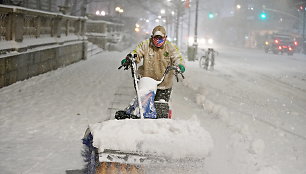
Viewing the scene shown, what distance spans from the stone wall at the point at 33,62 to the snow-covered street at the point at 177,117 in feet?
1.01

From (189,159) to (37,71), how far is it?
11.2 metres

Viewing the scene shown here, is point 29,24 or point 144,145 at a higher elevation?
point 29,24

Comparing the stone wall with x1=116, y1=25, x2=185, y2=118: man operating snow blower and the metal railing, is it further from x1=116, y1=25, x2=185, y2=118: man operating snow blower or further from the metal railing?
x1=116, y1=25, x2=185, y2=118: man operating snow blower

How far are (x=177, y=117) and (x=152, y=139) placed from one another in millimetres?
5055

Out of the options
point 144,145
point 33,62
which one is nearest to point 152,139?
point 144,145

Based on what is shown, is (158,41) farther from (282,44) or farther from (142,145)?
(282,44)

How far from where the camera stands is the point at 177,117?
8.67 metres

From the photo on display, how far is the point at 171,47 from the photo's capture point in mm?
5730

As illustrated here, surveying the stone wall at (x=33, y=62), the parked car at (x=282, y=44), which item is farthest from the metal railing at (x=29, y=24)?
the parked car at (x=282, y=44)

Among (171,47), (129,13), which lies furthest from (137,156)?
(129,13)

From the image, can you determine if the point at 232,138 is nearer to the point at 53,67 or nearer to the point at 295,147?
the point at 295,147

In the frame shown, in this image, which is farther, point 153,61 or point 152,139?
point 153,61

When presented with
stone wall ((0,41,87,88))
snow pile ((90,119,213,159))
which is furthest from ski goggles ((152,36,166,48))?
stone wall ((0,41,87,88))

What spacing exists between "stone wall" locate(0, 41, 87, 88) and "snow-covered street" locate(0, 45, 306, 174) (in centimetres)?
31
